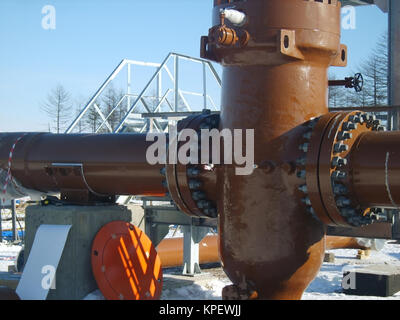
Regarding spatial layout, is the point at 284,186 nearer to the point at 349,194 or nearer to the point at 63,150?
the point at 349,194

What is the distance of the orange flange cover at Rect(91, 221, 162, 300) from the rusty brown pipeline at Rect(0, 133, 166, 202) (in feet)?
1.34

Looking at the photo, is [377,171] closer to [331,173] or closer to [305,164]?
[331,173]

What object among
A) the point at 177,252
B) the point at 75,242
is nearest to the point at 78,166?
the point at 75,242

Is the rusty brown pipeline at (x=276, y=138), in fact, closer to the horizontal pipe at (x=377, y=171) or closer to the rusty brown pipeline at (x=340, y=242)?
the horizontal pipe at (x=377, y=171)

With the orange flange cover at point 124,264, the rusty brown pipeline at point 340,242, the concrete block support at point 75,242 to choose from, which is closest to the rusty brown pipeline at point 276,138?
the orange flange cover at point 124,264

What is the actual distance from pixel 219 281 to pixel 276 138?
559 cm

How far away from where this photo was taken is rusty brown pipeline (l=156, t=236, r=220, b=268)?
11141mm

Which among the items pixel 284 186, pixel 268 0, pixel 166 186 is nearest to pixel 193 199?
pixel 166 186

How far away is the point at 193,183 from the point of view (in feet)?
15.2

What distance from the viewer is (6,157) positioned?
5969mm

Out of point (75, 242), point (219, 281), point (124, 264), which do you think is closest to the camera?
point (75, 242)

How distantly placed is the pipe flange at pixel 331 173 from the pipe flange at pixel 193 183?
817 millimetres

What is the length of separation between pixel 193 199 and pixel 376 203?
134cm

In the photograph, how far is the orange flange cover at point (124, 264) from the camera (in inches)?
213
